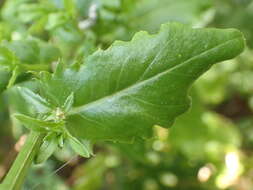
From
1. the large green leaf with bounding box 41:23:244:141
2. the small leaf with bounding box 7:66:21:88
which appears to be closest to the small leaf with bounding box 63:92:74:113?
the large green leaf with bounding box 41:23:244:141

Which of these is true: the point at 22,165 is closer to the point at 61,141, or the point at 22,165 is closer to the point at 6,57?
the point at 61,141

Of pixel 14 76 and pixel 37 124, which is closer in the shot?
pixel 37 124

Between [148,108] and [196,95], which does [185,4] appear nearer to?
[196,95]

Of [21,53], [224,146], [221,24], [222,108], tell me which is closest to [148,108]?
[21,53]

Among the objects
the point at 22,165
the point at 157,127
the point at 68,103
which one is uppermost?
the point at 157,127

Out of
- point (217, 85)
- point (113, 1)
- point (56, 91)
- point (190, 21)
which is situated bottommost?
point (56, 91)

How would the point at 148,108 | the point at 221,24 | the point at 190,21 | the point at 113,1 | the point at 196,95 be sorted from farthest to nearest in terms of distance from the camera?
the point at 221,24
the point at 196,95
the point at 190,21
the point at 113,1
the point at 148,108

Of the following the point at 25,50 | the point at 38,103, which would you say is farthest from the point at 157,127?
the point at 38,103
